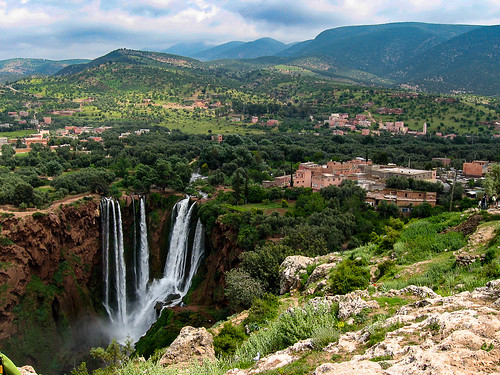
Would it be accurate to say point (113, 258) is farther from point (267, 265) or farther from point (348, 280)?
point (348, 280)

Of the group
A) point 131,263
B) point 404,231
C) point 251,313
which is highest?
point 404,231

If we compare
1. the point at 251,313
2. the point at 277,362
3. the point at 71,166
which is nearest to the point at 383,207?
the point at 251,313

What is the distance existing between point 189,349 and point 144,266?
89.7 feet

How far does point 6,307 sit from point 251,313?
21937mm

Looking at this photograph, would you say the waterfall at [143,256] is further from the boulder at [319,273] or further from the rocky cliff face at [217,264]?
the boulder at [319,273]

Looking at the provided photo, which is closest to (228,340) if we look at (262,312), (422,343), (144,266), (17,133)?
(262,312)

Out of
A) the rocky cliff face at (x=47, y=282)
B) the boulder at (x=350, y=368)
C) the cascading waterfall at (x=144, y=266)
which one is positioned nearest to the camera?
the boulder at (x=350, y=368)

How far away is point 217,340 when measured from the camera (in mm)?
12727

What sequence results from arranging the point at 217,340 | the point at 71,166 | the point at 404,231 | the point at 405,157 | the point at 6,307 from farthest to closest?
the point at 405,157 → the point at 71,166 → the point at 6,307 → the point at 404,231 → the point at 217,340

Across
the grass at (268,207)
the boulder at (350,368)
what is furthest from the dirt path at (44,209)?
the boulder at (350,368)

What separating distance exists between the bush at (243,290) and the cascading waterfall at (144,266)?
13.0m

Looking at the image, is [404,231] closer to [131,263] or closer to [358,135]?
[131,263]

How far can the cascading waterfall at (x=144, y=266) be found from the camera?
34219 millimetres

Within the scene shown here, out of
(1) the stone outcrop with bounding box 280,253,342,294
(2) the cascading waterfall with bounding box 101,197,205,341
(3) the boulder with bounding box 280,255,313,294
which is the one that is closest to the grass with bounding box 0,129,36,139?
(2) the cascading waterfall with bounding box 101,197,205,341
